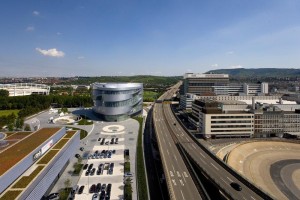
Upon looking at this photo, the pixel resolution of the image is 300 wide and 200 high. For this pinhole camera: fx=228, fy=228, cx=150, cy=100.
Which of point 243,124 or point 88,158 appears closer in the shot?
point 88,158

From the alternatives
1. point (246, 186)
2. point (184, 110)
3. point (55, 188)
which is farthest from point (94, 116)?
point (246, 186)

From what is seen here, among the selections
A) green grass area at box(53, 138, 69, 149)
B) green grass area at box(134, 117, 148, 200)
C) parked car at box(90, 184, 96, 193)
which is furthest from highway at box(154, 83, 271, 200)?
green grass area at box(53, 138, 69, 149)

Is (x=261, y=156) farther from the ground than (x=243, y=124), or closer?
closer

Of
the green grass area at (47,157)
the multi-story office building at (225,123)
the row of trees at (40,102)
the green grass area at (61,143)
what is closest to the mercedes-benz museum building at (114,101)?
the multi-story office building at (225,123)

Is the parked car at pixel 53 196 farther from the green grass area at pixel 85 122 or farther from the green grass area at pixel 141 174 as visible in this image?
the green grass area at pixel 85 122

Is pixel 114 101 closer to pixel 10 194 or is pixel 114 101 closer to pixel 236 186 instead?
pixel 10 194

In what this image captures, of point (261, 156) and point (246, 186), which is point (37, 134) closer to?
point (246, 186)
